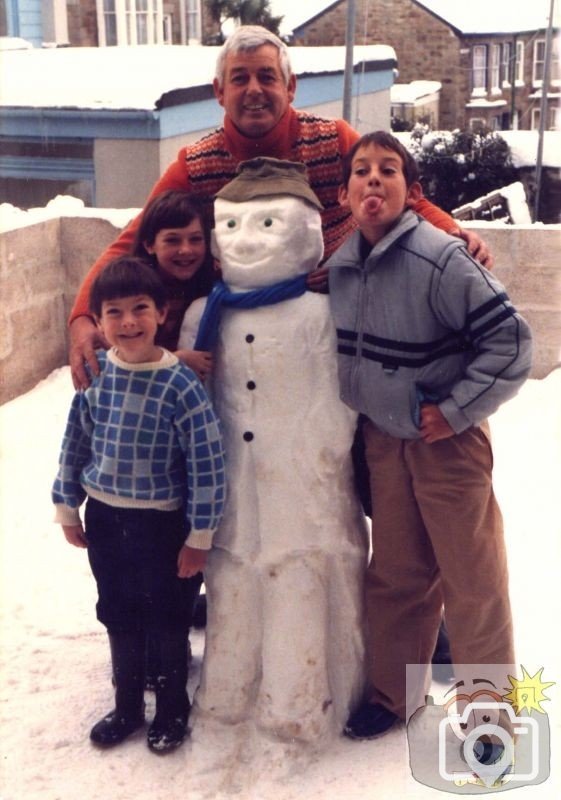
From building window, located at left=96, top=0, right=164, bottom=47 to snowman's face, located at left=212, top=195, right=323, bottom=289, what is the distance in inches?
414

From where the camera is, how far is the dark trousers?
232cm

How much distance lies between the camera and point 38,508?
402 centimetres

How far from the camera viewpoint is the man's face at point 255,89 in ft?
7.70

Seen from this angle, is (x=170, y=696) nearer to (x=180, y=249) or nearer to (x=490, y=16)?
(x=180, y=249)

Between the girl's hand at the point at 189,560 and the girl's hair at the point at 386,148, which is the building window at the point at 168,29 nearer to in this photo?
the girl's hair at the point at 386,148

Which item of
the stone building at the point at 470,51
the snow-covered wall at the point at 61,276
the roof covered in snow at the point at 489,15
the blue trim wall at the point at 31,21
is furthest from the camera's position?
the stone building at the point at 470,51

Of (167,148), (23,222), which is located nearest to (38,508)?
(23,222)

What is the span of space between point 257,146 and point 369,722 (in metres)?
1.42

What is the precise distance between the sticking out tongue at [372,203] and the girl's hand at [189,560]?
85cm

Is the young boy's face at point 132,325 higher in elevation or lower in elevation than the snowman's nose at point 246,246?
lower

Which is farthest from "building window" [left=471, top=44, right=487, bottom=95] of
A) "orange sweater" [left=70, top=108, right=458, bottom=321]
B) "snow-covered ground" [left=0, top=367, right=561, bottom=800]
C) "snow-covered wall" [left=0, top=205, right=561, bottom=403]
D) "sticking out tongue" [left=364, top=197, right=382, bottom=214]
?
"sticking out tongue" [left=364, top=197, right=382, bottom=214]

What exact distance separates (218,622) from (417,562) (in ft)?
1.66

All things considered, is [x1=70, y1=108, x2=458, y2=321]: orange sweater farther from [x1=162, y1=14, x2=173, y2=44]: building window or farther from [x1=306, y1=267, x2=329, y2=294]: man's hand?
[x1=162, y1=14, x2=173, y2=44]: building window

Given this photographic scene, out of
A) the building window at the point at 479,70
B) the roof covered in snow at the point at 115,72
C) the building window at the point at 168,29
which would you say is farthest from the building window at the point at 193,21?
the building window at the point at 479,70
